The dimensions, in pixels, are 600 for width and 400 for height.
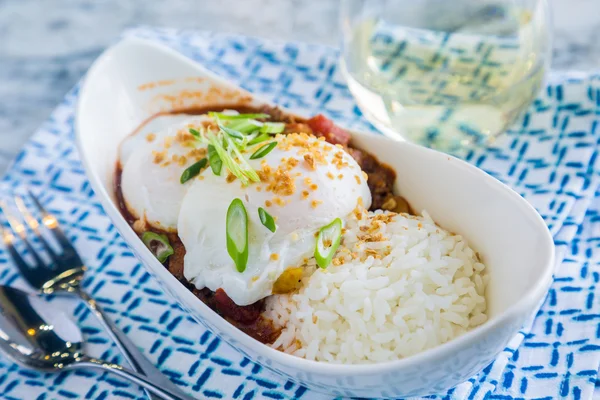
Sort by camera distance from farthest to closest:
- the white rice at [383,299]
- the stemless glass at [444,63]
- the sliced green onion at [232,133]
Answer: the stemless glass at [444,63] → the sliced green onion at [232,133] → the white rice at [383,299]

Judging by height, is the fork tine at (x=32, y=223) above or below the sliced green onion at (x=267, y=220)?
below

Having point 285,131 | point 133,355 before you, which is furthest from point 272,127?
point 133,355

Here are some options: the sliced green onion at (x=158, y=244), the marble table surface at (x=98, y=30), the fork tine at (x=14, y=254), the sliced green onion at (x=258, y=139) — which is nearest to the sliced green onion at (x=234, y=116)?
the sliced green onion at (x=258, y=139)

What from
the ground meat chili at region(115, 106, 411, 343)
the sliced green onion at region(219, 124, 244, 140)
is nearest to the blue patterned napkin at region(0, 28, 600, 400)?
the ground meat chili at region(115, 106, 411, 343)

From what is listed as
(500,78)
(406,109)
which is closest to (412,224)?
(406,109)

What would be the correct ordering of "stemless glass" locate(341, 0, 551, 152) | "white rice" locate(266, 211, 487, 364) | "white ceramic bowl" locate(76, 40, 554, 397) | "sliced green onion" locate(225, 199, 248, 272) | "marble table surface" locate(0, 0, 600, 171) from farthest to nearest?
"marble table surface" locate(0, 0, 600, 171) < "stemless glass" locate(341, 0, 551, 152) < "sliced green onion" locate(225, 199, 248, 272) < "white rice" locate(266, 211, 487, 364) < "white ceramic bowl" locate(76, 40, 554, 397)

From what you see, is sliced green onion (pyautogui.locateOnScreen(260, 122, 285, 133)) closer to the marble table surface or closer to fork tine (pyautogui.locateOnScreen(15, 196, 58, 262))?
fork tine (pyautogui.locateOnScreen(15, 196, 58, 262))

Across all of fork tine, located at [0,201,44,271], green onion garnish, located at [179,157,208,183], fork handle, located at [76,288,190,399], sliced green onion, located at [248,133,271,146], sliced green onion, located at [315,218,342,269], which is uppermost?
sliced green onion, located at [248,133,271,146]

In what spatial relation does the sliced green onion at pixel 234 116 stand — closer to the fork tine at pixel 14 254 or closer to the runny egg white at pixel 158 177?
the runny egg white at pixel 158 177
